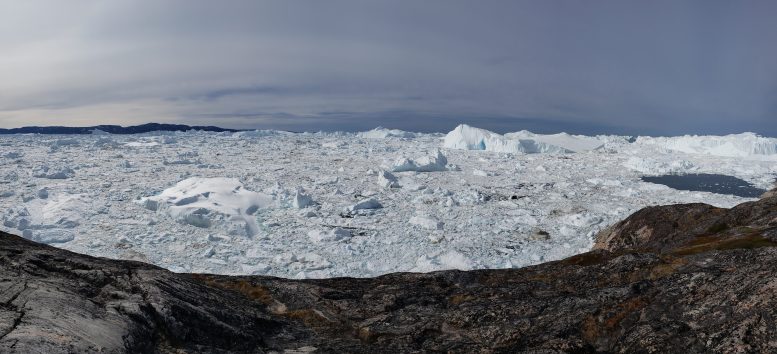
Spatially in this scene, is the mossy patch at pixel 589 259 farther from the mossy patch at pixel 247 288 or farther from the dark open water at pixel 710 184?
the dark open water at pixel 710 184

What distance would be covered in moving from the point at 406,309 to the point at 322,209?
76.4 feet

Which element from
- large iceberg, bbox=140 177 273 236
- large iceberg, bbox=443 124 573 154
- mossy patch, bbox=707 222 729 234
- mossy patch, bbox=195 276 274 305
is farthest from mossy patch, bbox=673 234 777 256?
large iceberg, bbox=443 124 573 154

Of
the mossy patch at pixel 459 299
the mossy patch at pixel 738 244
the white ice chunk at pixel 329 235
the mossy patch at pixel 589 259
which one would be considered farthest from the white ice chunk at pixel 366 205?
the mossy patch at pixel 459 299

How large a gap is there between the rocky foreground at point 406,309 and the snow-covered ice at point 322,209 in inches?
487

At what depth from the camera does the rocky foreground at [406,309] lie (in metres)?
4.80

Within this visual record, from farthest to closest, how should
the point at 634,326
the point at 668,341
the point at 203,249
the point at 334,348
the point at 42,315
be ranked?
the point at 203,249, the point at 334,348, the point at 634,326, the point at 668,341, the point at 42,315

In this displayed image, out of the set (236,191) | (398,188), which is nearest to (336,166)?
(398,188)

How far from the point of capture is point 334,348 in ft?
19.4

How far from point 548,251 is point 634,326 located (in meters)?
17.6

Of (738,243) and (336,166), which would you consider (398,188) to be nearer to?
(336,166)

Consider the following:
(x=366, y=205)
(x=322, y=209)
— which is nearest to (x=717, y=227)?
(x=366, y=205)

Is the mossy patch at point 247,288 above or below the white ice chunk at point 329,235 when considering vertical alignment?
above

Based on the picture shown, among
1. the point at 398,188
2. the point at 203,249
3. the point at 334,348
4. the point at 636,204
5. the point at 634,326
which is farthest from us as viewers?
the point at 398,188

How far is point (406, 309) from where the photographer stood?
700cm
